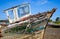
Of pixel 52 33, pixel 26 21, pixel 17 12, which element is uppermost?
pixel 17 12

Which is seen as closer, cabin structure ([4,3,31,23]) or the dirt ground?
cabin structure ([4,3,31,23])

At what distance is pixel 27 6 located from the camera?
505 centimetres

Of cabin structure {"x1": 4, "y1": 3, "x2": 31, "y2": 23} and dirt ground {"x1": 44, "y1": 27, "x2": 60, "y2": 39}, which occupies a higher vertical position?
cabin structure {"x1": 4, "y1": 3, "x2": 31, "y2": 23}

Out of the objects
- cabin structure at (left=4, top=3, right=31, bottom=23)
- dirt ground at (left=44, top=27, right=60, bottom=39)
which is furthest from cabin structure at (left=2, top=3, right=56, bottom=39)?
dirt ground at (left=44, top=27, right=60, bottom=39)

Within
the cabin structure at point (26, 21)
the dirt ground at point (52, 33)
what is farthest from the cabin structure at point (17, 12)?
the dirt ground at point (52, 33)

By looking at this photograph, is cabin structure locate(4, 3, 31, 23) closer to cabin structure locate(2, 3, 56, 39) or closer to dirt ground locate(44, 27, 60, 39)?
cabin structure locate(2, 3, 56, 39)

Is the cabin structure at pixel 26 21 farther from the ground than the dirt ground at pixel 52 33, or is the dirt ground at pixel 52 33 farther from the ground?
the cabin structure at pixel 26 21

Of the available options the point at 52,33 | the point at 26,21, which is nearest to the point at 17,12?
the point at 26,21

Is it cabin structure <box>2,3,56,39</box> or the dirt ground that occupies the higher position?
cabin structure <box>2,3,56,39</box>

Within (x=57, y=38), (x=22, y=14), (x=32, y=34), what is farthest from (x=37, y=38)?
(x=57, y=38)

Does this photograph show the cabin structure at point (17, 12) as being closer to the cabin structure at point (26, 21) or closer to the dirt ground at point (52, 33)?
the cabin structure at point (26, 21)

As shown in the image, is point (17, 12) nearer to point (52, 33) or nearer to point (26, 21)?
point (26, 21)

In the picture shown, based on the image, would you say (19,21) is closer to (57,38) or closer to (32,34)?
(32,34)

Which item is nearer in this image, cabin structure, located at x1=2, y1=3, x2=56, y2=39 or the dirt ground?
cabin structure, located at x1=2, y1=3, x2=56, y2=39
